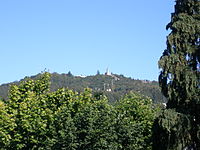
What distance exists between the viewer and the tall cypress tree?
22906 mm

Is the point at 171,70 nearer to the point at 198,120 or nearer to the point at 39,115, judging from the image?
the point at 198,120

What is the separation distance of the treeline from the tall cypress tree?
752 cm

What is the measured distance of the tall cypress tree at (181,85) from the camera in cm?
2291

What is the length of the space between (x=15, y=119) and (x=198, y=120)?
1598 centimetres

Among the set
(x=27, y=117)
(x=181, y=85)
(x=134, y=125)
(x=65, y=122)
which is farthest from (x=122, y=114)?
(x=181, y=85)

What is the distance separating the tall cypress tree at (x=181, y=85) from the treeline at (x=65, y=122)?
7.52m

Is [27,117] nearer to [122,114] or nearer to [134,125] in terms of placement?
[122,114]

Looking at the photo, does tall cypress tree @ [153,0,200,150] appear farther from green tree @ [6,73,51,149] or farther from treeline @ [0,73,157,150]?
green tree @ [6,73,51,149]

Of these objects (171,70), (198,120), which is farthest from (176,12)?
(198,120)

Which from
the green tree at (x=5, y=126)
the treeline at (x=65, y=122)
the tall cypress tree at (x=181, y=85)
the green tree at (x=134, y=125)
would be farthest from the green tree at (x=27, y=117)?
the tall cypress tree at (x=181, y=85)

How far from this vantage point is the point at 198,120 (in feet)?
77.2

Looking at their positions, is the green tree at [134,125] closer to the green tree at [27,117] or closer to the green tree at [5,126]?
the green tree at [27,117]

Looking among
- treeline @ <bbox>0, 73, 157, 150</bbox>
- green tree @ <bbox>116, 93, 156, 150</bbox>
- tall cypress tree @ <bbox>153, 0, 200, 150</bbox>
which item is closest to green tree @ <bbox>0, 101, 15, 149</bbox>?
treeline @ <bbox>0, 73, 157, 150</bbox>

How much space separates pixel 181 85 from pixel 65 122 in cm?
1136
